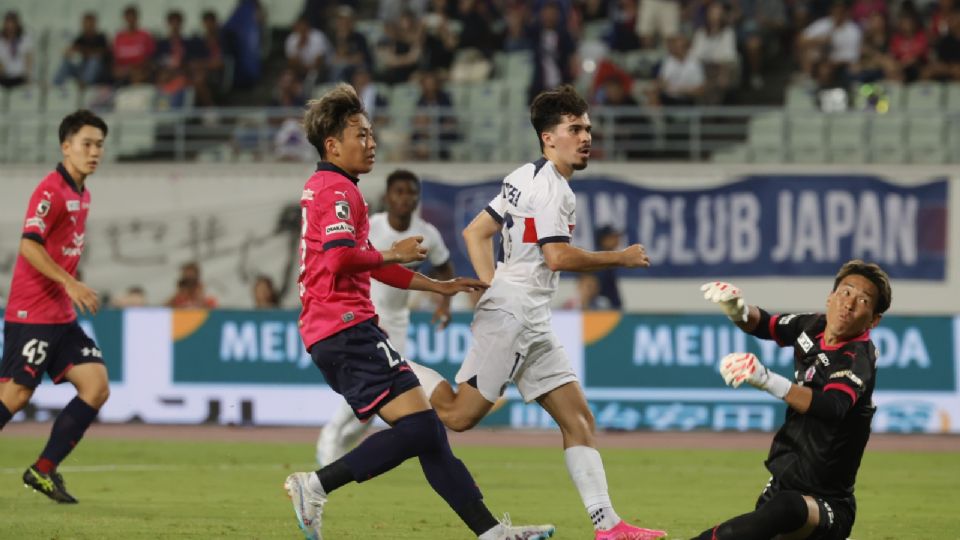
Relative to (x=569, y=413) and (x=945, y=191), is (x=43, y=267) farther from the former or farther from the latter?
(x=945, y=191)

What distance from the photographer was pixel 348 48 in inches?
943

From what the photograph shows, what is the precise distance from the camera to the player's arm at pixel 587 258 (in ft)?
27.2

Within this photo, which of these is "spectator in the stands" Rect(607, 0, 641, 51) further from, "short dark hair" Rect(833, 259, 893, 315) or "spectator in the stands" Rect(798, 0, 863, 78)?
"short dark hair" Rect(833, 259, 893, 315)

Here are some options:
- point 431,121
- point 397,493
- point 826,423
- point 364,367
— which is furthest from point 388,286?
point 431,121

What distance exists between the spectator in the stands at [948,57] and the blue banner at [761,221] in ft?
5.62

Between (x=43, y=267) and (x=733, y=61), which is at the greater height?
(x=733, y=61)

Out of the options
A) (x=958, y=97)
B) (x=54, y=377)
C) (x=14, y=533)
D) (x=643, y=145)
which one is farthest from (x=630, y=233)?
(x=14, y=533)

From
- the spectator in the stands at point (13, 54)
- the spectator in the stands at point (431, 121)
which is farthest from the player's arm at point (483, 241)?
the spectator in the stands at point (13, 54)

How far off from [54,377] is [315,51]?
1428 cm

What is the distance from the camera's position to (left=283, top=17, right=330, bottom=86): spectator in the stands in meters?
23.8

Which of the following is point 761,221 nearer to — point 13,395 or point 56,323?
point 56,323

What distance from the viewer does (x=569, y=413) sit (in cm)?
897

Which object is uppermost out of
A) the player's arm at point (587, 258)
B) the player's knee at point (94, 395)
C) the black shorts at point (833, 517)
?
the player's arm at point (587, 258)

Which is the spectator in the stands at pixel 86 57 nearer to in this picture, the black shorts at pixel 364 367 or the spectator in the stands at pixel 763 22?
the spectator in the stands at pixel 763 22
